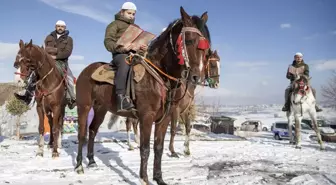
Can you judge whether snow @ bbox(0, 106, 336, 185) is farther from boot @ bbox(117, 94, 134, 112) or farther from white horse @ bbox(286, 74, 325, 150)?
white horse @ bbox(286, 74, 325, 150)

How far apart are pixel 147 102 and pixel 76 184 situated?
2.03m

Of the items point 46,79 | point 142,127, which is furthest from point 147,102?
point 46,79

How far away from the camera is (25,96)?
31.8 ft

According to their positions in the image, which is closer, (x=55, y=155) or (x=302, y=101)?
(x=55, y=155)

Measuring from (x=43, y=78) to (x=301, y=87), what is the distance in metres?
9.43

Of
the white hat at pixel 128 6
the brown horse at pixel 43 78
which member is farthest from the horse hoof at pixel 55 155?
the white hat at pixel 128 6

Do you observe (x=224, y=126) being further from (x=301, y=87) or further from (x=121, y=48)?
(x=121, y=48)

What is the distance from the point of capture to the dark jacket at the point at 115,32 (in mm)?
5520

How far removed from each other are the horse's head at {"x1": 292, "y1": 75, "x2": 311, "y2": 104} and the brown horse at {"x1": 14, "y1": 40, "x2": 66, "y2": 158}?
29.1 ft

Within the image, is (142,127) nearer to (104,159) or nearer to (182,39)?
(182,39)

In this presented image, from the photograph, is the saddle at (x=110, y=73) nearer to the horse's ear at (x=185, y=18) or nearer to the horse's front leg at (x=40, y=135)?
the horse's ear at (x=185, y=18)

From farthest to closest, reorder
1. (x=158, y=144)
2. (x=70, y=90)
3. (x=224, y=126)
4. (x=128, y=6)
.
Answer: (x=224, y=126) < (x=70, y=90) < (x=128, y=6) < (x=158, y=144)

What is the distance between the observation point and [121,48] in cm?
543

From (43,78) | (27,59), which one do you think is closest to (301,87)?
(43,78)
